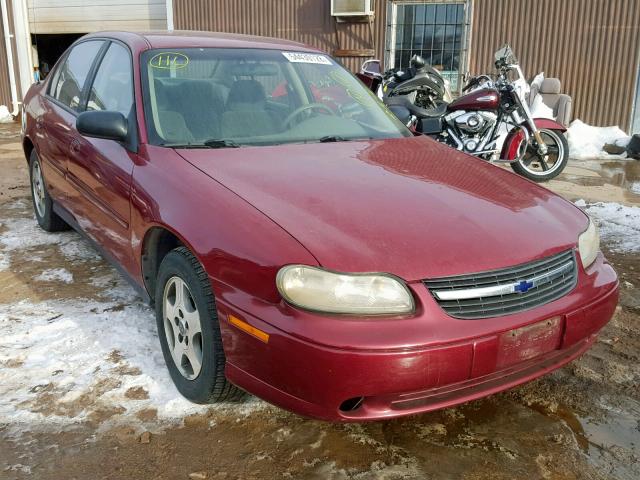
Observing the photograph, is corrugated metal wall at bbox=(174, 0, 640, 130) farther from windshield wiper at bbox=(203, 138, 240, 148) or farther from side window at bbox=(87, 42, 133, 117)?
windshield wiper at bbox=(203, 138, 240, 148)

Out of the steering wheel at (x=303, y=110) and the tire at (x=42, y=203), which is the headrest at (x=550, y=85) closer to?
the steering wheel at (x=303, y=110)

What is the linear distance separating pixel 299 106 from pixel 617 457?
222 centimetres

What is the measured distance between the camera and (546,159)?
679 cm

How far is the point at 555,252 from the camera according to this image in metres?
2.29

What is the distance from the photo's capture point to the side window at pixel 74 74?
12.8 feet

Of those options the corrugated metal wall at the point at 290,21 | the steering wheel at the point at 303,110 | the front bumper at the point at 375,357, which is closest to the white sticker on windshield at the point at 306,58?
the steering wheel at the point at 303,110

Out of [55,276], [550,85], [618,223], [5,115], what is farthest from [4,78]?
[618,223]

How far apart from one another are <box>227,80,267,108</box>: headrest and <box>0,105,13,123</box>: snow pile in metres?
12.1

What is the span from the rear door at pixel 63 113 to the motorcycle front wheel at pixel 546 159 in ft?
14.9

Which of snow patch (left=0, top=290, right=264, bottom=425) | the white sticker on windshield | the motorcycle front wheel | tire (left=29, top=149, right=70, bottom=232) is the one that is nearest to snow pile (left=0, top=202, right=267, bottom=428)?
snow patch (left=0, top=290, right=264, bottom=425)

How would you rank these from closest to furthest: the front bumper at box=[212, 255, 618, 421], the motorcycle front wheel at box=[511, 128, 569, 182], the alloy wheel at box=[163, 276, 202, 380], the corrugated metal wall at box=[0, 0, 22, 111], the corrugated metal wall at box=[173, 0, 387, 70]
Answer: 1. the front bumper at box=[212, 255, 618, 421]
2. the alloy wheel at box=[163, 276, 202, 380]
3. the motorcycle front wheel at box=[511, 128, 569, 182]
4. the corrugated metal wall at box=[173, 0, 387, 70]
5. the corrugated metal wall at box=[0, 0, 22, 111]

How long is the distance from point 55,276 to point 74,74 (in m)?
1.36

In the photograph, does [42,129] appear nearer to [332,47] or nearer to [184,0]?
[332,47]

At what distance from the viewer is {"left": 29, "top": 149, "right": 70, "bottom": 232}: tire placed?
15.1 feet
